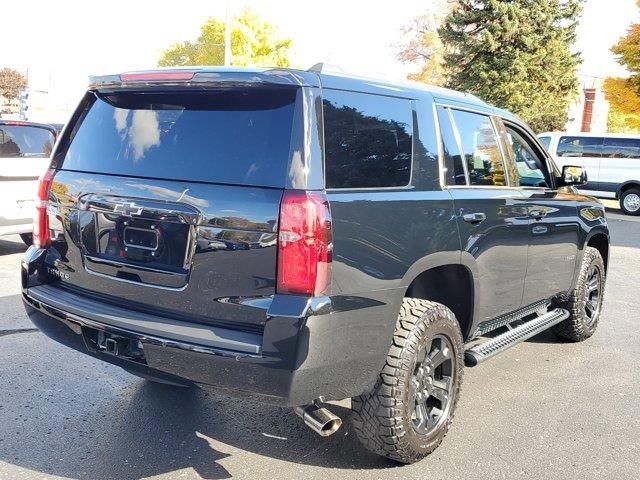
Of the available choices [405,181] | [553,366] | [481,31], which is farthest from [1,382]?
[481,31]

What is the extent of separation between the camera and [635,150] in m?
18.7

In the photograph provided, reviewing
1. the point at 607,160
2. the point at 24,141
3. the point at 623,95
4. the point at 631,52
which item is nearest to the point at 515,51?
the point at 623,95

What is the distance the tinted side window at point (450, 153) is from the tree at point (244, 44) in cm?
3853

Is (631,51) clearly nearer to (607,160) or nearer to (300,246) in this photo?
(607,160)

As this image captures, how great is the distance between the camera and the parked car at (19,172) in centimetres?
756

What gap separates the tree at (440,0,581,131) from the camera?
2891 centimetres

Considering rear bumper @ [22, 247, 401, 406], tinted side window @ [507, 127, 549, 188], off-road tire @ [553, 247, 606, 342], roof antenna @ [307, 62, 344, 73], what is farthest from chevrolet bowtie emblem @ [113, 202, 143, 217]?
off-road tire @ [553, 247, 606, 342]

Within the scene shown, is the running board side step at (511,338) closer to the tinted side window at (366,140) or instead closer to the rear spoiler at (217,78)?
the tinted side window at (366,140)

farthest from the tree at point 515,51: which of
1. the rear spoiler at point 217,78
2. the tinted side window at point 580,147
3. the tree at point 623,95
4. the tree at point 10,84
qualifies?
the tree at point 10,84

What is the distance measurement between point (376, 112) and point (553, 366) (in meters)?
2.91

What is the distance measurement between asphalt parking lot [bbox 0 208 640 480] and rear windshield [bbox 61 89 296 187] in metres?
1.44

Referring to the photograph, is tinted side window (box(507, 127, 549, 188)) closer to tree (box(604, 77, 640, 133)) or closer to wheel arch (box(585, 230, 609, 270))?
wheel arch (box(585, 230, 609, 270))

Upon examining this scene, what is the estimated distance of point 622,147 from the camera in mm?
18875

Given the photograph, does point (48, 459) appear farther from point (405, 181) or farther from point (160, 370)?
point (405, 181)
